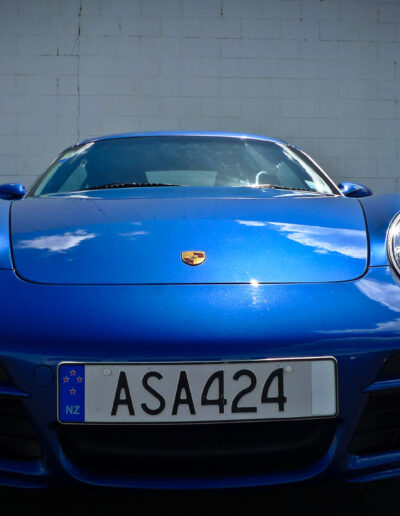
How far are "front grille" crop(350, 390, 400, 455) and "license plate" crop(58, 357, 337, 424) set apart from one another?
14 centimetres

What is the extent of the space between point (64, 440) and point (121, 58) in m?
6.86

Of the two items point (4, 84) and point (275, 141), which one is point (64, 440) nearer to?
point (275, 141)

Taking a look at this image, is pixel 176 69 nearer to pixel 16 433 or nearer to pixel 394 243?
pixel 394 243

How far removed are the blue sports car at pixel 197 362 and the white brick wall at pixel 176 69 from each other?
6.24m

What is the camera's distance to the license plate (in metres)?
1.20

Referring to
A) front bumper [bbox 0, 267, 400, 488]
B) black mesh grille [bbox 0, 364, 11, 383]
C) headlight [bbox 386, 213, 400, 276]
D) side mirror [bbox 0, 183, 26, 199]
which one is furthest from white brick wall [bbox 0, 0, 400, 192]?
black mesh grille [bbox 0, 364, 11, 383]

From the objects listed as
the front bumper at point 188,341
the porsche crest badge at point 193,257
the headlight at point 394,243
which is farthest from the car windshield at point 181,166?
the front bumper at point 188,341

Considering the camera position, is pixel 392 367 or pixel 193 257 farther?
pixel 193 257

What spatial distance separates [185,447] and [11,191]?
151 cm

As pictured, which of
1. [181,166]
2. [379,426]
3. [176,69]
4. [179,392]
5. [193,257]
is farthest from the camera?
[176,69]

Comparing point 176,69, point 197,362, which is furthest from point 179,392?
point 176,69

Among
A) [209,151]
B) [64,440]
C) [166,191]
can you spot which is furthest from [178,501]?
[209,151]

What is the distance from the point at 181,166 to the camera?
2.49 metres

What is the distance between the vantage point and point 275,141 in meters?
2.84
